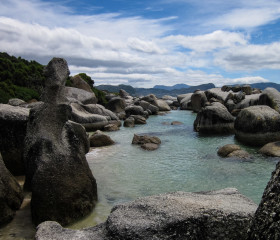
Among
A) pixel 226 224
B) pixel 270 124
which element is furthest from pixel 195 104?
pixel 226 224

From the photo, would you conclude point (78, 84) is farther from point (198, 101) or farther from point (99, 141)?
point (99, 141)

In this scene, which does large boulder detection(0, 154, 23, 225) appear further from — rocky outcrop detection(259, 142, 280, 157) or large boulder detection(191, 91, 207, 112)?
large boulder detection(191, 91, 207, 112)

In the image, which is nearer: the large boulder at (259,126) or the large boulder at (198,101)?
the large boulder at (259,126)

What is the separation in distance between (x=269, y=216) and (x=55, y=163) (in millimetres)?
5605

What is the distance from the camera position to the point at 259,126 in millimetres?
16781

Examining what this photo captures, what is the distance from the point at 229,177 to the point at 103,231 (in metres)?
7.90

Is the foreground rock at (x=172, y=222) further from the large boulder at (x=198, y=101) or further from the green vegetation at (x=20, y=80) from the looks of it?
the large boulder at (x=198, y=101)

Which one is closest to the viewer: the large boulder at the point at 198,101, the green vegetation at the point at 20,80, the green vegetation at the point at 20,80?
the green vegetation at the point at 20,80

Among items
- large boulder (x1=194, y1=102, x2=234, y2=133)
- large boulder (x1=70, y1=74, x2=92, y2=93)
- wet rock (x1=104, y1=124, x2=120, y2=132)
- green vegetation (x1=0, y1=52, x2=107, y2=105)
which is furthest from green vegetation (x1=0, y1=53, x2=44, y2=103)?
large boulder (x1=194, y1=102, x2=234, y2=133)

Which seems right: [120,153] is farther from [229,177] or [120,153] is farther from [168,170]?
[229,177]

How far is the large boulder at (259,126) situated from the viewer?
16609 millimetres

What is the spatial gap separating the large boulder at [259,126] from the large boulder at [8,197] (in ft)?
43.5

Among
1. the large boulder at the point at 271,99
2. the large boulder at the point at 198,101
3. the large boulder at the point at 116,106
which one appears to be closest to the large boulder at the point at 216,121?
the large boulder at the point at 271,99

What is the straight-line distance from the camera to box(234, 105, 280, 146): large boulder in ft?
54.5
